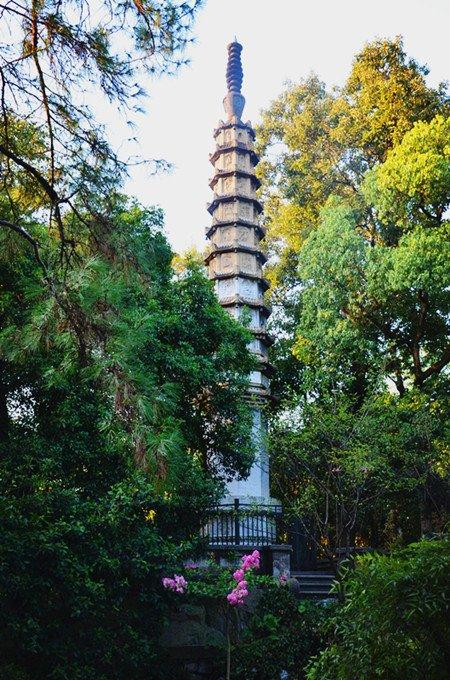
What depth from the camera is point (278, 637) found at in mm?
10789

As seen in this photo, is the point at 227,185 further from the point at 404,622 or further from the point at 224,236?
the point at 404,622

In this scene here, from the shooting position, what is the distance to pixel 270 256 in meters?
24.8

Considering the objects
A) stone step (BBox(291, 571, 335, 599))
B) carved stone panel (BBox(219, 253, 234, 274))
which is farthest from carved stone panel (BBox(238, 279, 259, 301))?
stone step (BBox(291, 571, 335, 599))

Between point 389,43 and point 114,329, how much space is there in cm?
1793

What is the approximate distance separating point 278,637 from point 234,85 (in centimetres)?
1743

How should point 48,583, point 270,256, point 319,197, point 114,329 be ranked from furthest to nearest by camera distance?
point 270,256 → point 319,197 → point 48,583 → point 114,329

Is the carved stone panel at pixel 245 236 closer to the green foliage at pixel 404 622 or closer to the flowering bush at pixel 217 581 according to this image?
the flowering bush at pixel 217 581

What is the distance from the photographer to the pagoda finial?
2267 cm

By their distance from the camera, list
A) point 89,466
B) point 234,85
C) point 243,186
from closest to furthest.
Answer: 1. point 89,466
2. point 243,186
3. point 234,85

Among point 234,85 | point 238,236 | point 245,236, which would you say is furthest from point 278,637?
point 234,85

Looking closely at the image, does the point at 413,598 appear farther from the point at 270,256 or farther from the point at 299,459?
the point at 270,256

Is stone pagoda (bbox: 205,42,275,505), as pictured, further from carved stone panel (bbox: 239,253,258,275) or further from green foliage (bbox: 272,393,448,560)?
green foliage (bbox: 272,393,448,560)

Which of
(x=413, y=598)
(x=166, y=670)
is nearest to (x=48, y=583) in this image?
(x=166, y=670)

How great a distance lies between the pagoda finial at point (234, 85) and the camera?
22.7 meters
